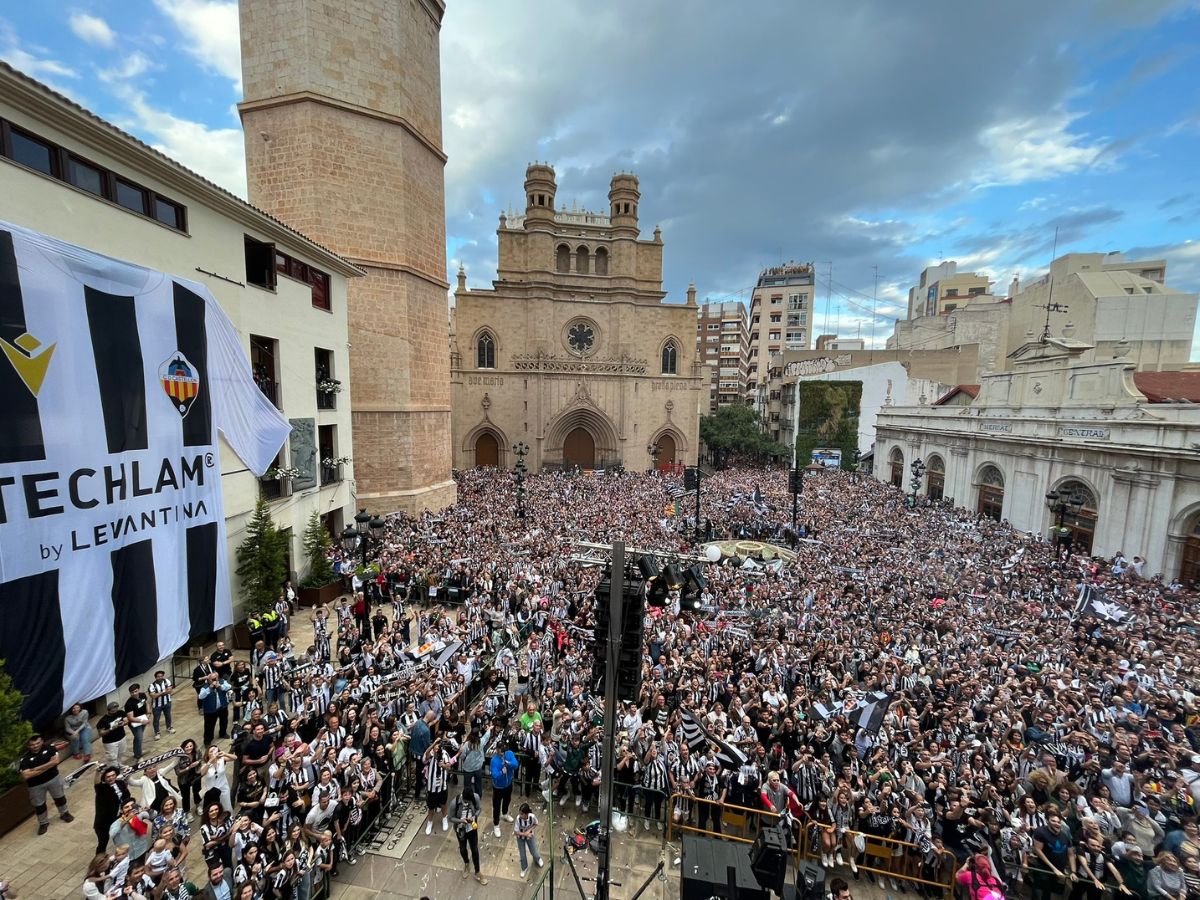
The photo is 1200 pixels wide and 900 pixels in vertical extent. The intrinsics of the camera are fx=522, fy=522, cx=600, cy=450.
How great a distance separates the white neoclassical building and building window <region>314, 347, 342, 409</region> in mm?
25877

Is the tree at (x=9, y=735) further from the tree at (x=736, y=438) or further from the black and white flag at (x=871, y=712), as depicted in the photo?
the tree at (x=736, y=438)

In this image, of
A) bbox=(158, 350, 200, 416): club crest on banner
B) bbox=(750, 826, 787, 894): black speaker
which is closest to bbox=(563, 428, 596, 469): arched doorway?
bbox=(158, 350, 200, 416): club crest on banner

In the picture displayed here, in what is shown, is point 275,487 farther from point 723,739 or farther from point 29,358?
point 723,739

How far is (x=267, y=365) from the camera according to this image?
15.0 metres

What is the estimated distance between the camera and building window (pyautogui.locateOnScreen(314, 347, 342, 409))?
1753cm

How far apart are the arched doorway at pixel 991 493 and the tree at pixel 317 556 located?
29.1 meters

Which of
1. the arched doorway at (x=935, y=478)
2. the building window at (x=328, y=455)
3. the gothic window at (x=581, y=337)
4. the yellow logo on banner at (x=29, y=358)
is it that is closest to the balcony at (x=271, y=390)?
the building window at (x=328, y=455)

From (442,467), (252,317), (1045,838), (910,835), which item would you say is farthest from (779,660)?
(442,467)

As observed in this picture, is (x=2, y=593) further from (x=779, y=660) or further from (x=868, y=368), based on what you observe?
(x=868, y=368)

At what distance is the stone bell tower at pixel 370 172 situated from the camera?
770 inches

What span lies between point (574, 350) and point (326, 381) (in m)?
26.8

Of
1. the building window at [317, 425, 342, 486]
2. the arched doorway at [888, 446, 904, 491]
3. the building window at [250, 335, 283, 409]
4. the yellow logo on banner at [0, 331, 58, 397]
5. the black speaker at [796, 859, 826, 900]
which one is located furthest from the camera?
the arched doorway at [888, 446, 904, 491]

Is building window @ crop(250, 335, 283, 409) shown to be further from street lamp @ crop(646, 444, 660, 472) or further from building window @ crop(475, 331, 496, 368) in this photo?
street lamp @ crop(646, 444, 660, 472)

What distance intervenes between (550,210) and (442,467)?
26.6 meters
